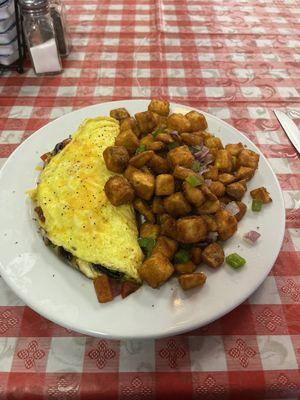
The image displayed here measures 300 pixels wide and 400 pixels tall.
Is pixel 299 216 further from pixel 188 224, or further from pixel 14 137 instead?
pixel 14 137

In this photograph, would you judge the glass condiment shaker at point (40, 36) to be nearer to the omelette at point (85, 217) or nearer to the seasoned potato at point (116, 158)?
the omelette at point (85, 217)

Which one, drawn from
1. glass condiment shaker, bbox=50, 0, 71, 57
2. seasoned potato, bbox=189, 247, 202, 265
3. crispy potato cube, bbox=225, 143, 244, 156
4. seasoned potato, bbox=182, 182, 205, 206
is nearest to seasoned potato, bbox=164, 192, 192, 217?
seasoned potato, bbox=182, 182, 205, 206

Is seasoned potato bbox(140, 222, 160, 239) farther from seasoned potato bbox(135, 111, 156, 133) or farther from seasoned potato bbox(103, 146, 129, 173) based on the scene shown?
seasoned potato bbox(135, 111, 156, 133)

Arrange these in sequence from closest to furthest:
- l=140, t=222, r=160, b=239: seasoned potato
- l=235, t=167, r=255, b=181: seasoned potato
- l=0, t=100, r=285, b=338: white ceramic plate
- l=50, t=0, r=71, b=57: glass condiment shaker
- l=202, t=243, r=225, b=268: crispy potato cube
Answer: l=0, t=100, r=285, b=338: white ceramic plate < l=202, t=243, r=225, b=268: crispy potato cube < l=140, t=222, r=160, b=239: seasoned potato < l=235, t=167, r=255, b=181: seasoned potato < l=50, t=0, r=71, b=57: glass condiment shaker

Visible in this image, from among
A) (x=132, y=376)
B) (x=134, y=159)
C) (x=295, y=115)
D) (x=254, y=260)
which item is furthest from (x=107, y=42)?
(x=132, y=376)

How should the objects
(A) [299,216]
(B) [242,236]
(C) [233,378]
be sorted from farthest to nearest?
(A) [299,216] < (B) [242,236] < (C) [233,378]

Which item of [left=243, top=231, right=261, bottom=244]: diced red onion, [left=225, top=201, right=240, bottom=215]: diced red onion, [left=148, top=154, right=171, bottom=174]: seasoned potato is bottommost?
[left=243, top=231, right=261, bottom=244]: diced red onion

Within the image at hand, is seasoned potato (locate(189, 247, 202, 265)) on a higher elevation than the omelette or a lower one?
lower
